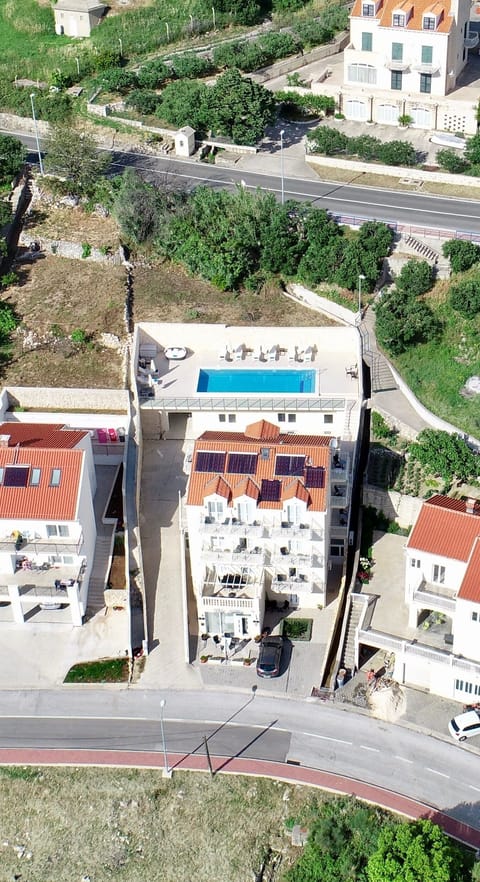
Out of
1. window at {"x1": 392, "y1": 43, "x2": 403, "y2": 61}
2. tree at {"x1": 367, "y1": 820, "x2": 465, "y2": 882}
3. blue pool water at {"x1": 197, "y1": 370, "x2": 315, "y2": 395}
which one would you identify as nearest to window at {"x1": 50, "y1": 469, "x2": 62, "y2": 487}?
blue pool water at {"x1": 197, "y1": 370, "x2": 315, "y2": 395}

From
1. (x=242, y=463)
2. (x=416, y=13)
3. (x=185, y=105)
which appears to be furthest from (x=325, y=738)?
(x=416, y=13)

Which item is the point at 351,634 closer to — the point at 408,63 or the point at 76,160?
the point at 76,160

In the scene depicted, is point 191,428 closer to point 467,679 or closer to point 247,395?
point 247,395

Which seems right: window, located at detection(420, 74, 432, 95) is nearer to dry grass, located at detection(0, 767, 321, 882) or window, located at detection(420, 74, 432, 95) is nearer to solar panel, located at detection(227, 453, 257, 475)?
solar panel, located at detection(227, 453, 257, 475)

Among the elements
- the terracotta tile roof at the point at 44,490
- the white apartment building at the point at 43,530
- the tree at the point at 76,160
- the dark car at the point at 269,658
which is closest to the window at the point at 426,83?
the tree at the point at 76,160

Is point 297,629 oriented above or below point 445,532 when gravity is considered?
below

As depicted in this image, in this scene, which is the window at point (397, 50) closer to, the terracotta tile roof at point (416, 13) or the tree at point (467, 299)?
the terracotta tile roof at point (416, 13)
